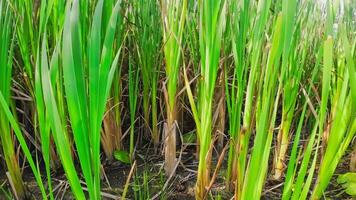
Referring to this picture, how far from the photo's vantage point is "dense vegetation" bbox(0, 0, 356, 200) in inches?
18.0

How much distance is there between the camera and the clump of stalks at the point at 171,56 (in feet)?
2.34

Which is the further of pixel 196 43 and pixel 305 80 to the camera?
pixel 305 80

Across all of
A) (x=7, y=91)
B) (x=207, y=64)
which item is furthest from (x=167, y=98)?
(x=7, y=91)

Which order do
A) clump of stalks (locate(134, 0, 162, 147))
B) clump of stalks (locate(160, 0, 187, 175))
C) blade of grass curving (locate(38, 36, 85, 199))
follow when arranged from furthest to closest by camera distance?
1. clump of stalks (locate(134, 0, 162, 147))
2. clump of stalks (locate(160, 0, 187, 175))
3. blade of grass curving (locate(38, 36, 85, 199))

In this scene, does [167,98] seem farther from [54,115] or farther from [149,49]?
[54,115]

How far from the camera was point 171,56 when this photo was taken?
2.41 ft

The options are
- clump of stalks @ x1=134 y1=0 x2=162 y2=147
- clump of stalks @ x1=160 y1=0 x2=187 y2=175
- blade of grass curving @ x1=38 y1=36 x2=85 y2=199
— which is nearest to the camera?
blade of grass curving @ x1=38 y1=36 x2=85 y2=199

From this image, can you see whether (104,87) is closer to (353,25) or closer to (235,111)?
(235,111)

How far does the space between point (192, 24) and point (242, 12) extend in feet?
0.95

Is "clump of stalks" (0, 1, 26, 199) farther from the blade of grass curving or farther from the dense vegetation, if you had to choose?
the blade of grass curving

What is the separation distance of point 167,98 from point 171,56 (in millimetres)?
103

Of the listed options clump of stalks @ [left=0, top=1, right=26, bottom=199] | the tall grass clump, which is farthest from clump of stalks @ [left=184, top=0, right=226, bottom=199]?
clump of stalks @ [left=0, top=1, right=26, bottom=199]

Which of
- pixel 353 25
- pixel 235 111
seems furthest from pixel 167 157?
pixel 353 25

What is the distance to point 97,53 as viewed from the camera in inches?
17.2
